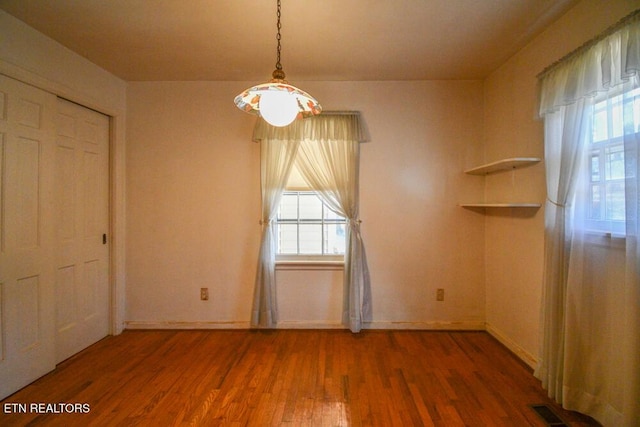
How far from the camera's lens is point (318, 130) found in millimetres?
2768

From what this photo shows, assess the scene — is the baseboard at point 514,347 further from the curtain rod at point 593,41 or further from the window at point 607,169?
the curtain rod at point 593,41

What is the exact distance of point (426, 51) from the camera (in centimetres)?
232

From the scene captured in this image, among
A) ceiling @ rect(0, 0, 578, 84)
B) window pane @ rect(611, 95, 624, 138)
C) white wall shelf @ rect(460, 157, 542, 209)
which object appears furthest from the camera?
white wall shelf @ rect(460, 157, 542, 209)

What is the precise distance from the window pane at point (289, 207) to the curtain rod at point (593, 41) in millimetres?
2346

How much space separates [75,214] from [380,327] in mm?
3124

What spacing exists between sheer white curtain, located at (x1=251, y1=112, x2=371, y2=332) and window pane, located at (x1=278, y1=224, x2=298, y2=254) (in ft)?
0.62

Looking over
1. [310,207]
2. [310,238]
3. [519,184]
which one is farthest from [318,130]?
[519,184]

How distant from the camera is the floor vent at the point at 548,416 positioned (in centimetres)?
163

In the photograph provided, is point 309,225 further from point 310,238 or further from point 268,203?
point 268,203

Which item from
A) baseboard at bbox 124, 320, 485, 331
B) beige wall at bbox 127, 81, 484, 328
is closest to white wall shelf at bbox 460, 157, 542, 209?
beige wall at bbox 127, 81, 484, 328

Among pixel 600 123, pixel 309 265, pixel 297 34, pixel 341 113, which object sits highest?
pixel 297 34

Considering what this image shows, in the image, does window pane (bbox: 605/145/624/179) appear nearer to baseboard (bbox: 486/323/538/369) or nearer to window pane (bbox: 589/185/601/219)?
window pane (bbox: 589/185/601/219)

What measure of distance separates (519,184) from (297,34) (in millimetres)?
2239

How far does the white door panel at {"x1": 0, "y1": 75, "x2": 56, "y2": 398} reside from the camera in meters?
1.86
